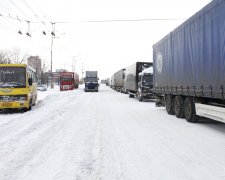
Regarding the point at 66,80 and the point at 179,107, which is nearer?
the point at 179,107

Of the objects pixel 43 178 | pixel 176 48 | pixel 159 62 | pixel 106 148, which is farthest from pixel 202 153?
pixel 159 62

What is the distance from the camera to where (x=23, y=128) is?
12.1 metres

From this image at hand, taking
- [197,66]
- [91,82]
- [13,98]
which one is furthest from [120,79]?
[197,66]

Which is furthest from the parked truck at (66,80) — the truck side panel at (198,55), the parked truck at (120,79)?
the truck side panel at (198,55)

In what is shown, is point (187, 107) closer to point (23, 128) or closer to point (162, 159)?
point (23, 128)

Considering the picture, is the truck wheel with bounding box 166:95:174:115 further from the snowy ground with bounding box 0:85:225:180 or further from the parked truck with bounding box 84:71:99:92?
the parked truck with bounding box 84:71:99:92

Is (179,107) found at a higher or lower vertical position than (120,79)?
lower

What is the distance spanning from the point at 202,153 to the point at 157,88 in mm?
12049

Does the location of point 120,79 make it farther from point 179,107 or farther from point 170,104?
point 179,107

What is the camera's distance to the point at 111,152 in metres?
8.02

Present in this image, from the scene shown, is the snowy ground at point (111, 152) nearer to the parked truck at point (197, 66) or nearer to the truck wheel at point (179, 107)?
the parked truck at point (197, 66)

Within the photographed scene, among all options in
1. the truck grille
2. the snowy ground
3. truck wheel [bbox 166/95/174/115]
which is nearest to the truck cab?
truck wheel [bbox 166/95/174/115]

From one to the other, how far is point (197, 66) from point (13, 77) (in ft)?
34.3

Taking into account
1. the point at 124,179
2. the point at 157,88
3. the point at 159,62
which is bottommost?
the point at 124,179
